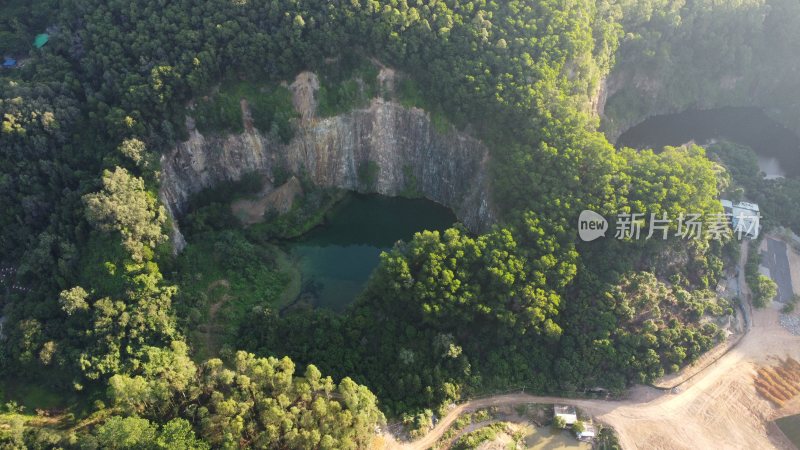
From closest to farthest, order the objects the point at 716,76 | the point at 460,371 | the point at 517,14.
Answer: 1. the point at 460,371
2. the point at 517,14
3. the point at 716,76

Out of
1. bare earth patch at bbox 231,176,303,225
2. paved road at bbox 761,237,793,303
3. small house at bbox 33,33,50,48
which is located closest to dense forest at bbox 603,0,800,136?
paved road at bbox 761,237,793,303

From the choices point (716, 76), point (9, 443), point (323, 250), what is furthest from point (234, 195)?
point (716, 76)

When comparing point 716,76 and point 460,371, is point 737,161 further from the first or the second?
point 460,371

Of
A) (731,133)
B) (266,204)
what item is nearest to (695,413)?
(731,133)

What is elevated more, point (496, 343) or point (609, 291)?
point (609, 291)

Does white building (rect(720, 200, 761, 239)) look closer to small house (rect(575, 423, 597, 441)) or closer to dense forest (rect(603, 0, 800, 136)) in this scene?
dense forest (rect(603, 0, 800, 136))
